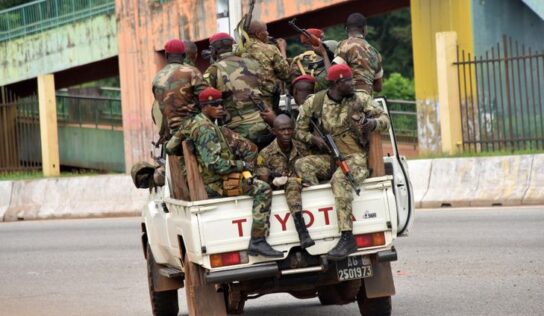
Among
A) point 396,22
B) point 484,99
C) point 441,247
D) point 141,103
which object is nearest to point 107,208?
point 141,103

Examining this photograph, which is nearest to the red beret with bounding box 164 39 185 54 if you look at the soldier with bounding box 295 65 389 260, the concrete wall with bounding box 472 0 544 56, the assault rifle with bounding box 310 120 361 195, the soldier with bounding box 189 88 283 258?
the soldier with bounding box 189 88 283 258

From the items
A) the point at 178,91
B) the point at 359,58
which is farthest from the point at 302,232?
the point at 359,58

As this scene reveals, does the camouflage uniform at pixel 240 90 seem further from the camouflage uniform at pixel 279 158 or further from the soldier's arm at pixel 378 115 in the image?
the soldier's arm at pixel 378 115

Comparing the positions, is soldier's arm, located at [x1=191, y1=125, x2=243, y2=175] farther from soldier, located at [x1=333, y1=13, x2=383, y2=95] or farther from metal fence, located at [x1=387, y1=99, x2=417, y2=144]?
metal fence, located at [x1=387, y1=99, x2=417, y2=144]

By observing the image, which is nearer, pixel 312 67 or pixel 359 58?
pixel 359 58

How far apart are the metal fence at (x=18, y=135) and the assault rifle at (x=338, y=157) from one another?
78.0 feet

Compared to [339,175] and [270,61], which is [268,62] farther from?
[339,175]

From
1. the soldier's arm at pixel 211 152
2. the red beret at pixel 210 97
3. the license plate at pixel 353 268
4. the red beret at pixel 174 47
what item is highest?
the red beret at pixel 174 47

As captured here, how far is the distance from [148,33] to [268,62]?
18896mm

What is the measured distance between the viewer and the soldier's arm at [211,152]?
980 cm

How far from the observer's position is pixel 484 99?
23938 millimetres

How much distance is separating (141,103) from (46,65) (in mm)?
3792

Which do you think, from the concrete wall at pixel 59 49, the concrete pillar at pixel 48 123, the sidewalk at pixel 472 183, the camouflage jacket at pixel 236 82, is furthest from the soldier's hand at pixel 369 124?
the concrete pillar at pixel 48 123

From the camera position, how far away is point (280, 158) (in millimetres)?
10508
